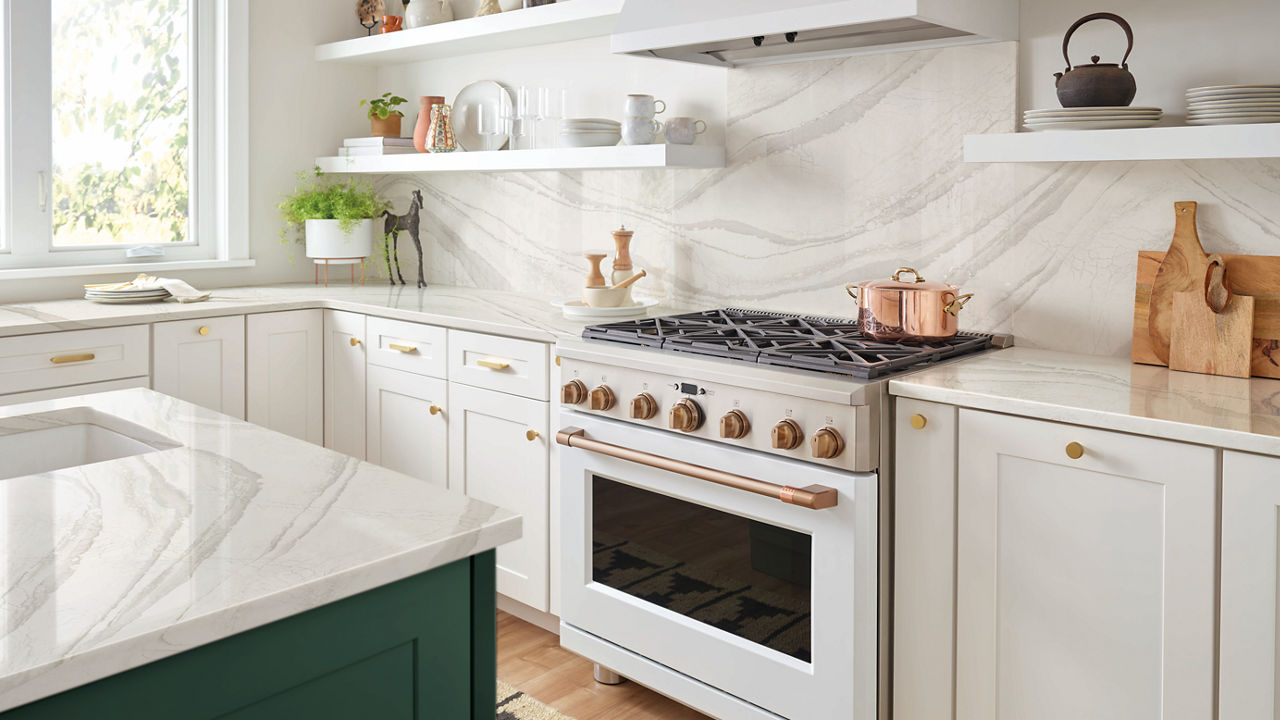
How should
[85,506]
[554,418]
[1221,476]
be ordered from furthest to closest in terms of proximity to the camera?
[554,418] < [1221,476] < [85,506]

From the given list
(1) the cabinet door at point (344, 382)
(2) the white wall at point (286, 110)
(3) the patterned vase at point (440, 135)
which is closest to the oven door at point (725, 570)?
(1) the cabinet door at point (344, 382)

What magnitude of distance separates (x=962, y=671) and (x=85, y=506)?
5.18 feet

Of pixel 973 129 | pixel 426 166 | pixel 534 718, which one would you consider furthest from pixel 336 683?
pixel 426 166

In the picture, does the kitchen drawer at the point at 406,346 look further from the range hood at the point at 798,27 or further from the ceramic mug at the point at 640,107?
the range hood at the point at 798,27

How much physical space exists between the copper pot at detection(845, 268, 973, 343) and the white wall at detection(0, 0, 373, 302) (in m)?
A: 2.72

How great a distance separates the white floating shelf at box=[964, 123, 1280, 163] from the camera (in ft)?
5.90

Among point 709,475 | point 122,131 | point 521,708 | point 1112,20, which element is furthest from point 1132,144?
point 122,131

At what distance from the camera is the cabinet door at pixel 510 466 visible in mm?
2775

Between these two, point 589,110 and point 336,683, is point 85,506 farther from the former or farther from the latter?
point 589,110

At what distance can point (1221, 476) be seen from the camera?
1590 millimetres

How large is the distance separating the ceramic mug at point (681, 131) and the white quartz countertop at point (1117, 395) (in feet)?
3.69

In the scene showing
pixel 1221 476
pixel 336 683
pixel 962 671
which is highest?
pixel 1221 476

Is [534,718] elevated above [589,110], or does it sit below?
below

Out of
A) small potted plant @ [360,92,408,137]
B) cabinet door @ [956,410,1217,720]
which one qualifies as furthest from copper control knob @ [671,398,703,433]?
small potted plant @ [360,92,408,137]
